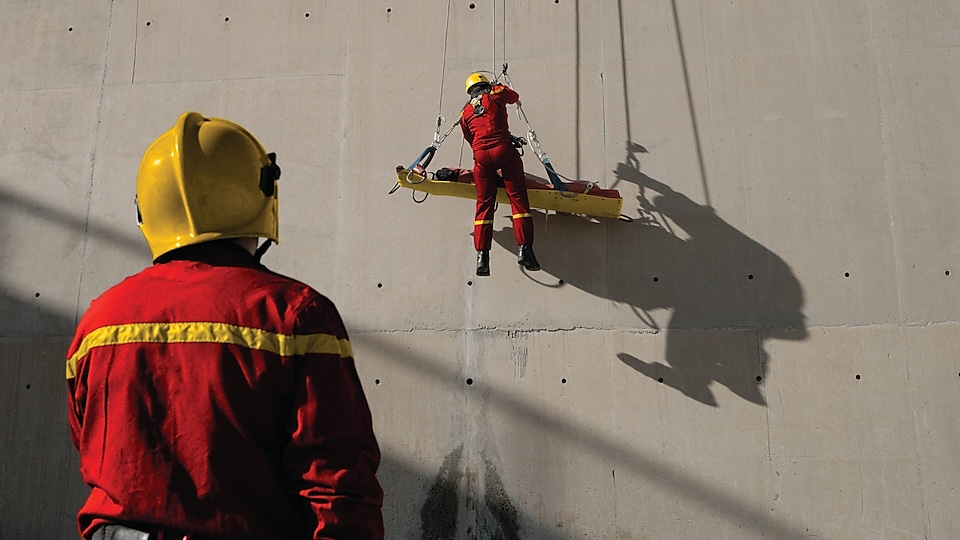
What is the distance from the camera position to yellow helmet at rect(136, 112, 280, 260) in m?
1.90

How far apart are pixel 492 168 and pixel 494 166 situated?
3cm

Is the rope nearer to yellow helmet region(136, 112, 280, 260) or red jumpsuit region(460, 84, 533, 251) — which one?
red jumpsuit region(460, 84, 533, 251)

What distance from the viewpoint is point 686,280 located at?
6430 mm

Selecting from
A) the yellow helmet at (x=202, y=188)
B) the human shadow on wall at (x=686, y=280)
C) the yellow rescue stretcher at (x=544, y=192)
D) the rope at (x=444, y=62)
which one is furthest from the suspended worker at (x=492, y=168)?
the yellow helmet at (x=202, y=188)

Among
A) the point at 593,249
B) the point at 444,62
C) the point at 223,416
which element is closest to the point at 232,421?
the point at 223,416

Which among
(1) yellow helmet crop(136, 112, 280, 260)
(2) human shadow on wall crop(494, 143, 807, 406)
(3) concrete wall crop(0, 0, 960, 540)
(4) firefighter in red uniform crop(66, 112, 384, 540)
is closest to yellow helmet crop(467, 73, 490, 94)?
(3) concrete wall crop(0, 0, 960, 540)

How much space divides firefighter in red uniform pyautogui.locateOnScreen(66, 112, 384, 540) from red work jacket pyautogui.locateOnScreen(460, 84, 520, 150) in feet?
14.5

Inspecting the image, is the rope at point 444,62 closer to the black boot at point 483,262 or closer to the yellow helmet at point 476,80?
the yellow helmet at point 476,80

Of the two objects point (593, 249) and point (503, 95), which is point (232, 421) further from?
point (593, 249)

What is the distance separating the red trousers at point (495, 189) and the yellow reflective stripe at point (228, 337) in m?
4.39

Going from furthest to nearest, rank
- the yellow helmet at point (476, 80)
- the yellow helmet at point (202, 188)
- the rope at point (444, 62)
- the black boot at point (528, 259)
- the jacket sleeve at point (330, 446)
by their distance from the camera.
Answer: the rope at point (444, 62), the yellow helmet at point (476, 80), the black boot at point (528, 259), the yellow helmet at point (202, 188), the jacket sleeve at point (330, 446)

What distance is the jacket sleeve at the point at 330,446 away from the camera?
1617mm

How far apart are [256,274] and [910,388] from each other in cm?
547

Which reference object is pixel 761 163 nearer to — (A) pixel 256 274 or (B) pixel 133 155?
(B) pixel 133 155
